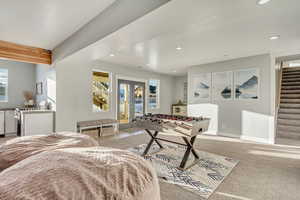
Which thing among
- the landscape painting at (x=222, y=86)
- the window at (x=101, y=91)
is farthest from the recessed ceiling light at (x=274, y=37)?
the window at (x=101, y=91)

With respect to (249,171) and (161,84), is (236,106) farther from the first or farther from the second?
(161,84)

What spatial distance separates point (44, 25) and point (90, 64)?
6.83 feet

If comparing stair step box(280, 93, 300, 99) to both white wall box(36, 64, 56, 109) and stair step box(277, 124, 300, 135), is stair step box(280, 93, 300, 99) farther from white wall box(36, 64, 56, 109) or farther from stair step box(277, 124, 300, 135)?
white wall box(36, 64, 56, 109)

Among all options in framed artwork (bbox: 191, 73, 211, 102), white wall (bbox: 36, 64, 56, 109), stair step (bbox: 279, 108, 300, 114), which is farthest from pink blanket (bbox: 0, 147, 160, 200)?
stair step (bbox: 279, 108, 300, 114)

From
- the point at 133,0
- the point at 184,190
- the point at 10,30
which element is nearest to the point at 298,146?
the point at 184,190

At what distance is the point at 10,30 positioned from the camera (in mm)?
2908

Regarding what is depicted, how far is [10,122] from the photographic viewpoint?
464 cm

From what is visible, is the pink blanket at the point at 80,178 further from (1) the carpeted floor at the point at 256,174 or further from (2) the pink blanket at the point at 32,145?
(1) the carpeted floor at the point at 256,174

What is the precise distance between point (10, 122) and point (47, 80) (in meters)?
1.85

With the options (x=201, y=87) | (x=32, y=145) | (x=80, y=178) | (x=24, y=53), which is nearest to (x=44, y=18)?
(x=24, y=53)

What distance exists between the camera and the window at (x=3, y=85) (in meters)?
4.99

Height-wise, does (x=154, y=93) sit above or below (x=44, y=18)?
below

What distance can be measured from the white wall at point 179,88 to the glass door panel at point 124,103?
125 inches

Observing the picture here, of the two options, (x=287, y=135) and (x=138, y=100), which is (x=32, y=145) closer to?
(x=138, y=100)
